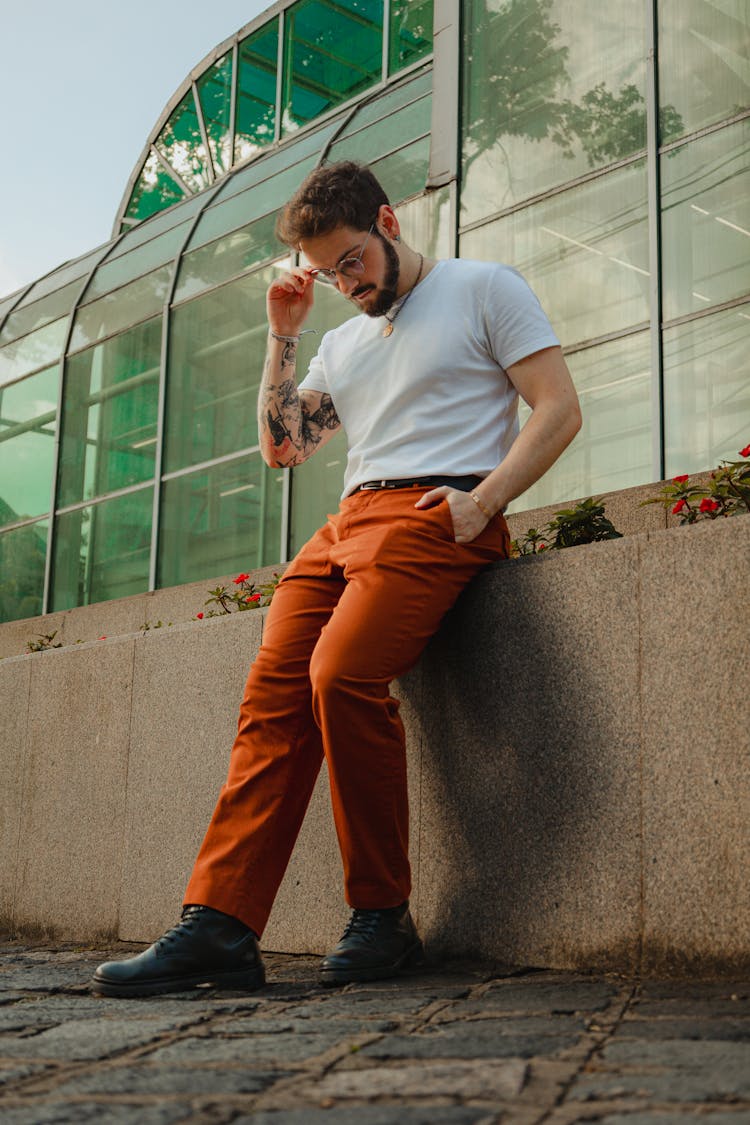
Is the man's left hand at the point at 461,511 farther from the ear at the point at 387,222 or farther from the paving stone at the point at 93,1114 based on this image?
the paving stone at the point at 93,1114

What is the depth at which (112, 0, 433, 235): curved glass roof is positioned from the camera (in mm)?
12758

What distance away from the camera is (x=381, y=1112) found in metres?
1.76

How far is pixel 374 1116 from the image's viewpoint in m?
1.74

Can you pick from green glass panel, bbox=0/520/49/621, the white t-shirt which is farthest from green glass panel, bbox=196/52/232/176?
the white t-shirt

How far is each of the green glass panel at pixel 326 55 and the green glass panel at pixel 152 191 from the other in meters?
2.69

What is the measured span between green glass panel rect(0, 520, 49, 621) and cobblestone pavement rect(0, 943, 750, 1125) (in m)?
9.77

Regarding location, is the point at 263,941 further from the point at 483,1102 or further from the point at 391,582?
the point at 483,1102

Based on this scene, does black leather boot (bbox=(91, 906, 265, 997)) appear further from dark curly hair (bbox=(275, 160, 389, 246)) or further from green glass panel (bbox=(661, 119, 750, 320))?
green glass panel (bbox=(661, 119, 750, 320))

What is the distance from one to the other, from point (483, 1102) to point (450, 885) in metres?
1.80

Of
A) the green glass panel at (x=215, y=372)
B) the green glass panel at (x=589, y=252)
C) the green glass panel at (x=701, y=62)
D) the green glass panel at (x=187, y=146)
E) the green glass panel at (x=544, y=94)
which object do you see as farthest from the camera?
the green glass panel at (x=187, y=146)

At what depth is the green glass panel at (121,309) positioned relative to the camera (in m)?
11.9

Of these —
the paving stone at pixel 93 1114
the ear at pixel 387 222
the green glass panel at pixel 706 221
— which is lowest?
the paving stone at pixel 93 1114

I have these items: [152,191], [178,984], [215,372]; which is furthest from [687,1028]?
[152,191]

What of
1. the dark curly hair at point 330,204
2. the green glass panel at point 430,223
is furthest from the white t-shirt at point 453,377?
the green glass panel at point 430,223
